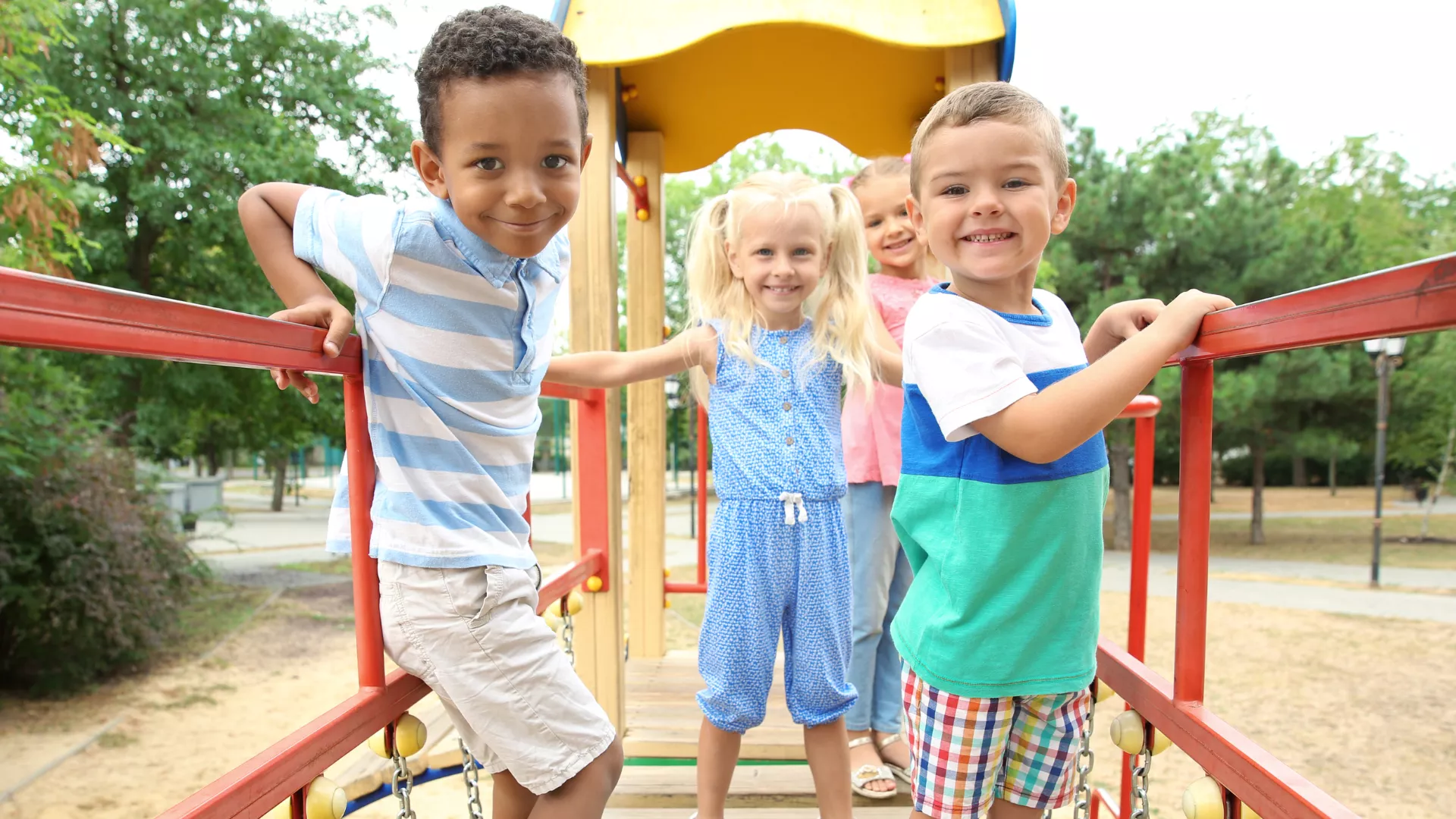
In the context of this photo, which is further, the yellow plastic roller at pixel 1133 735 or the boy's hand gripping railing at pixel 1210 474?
the yellow plastic roller at pixel 1133 735

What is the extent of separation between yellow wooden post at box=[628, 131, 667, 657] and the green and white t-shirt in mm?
2314

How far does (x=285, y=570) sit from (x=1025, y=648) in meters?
14.8

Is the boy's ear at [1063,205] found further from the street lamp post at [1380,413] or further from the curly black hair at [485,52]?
the street lamp post at [1380,413]

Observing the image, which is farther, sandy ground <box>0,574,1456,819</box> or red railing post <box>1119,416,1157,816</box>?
sandy ground <box>0,574,1456,819</box>

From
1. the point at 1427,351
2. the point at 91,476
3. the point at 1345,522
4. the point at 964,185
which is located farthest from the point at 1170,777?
the point at 1345,522

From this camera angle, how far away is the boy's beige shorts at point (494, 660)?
1.21 m

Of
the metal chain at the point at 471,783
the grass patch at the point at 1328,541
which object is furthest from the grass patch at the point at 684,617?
the grass patch at the point at 1328,541

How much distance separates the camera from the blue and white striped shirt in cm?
120

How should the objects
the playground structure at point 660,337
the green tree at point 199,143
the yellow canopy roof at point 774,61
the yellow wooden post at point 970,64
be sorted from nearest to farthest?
the playground structure at point 660,337, the yellow canopy roof at point 774,61, the yellow wooden post at point 970,64, the green tree at point 199,143

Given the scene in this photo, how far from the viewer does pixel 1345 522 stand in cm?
2109

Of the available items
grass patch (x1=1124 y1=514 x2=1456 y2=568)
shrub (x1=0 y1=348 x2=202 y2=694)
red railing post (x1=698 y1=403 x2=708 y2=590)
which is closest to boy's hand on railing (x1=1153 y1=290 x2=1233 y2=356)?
red railing post (x1=698 y1=403 x2=708 y2=590)

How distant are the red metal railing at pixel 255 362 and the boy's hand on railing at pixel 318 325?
15 millimetres

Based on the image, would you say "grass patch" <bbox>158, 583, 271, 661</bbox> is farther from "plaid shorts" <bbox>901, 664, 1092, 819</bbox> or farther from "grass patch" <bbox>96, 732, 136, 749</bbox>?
"plaid shorts" <bbox>901, 664, 1092, 819</bbox>

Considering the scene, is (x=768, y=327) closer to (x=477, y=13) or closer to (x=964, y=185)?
(x=964, y=185)
